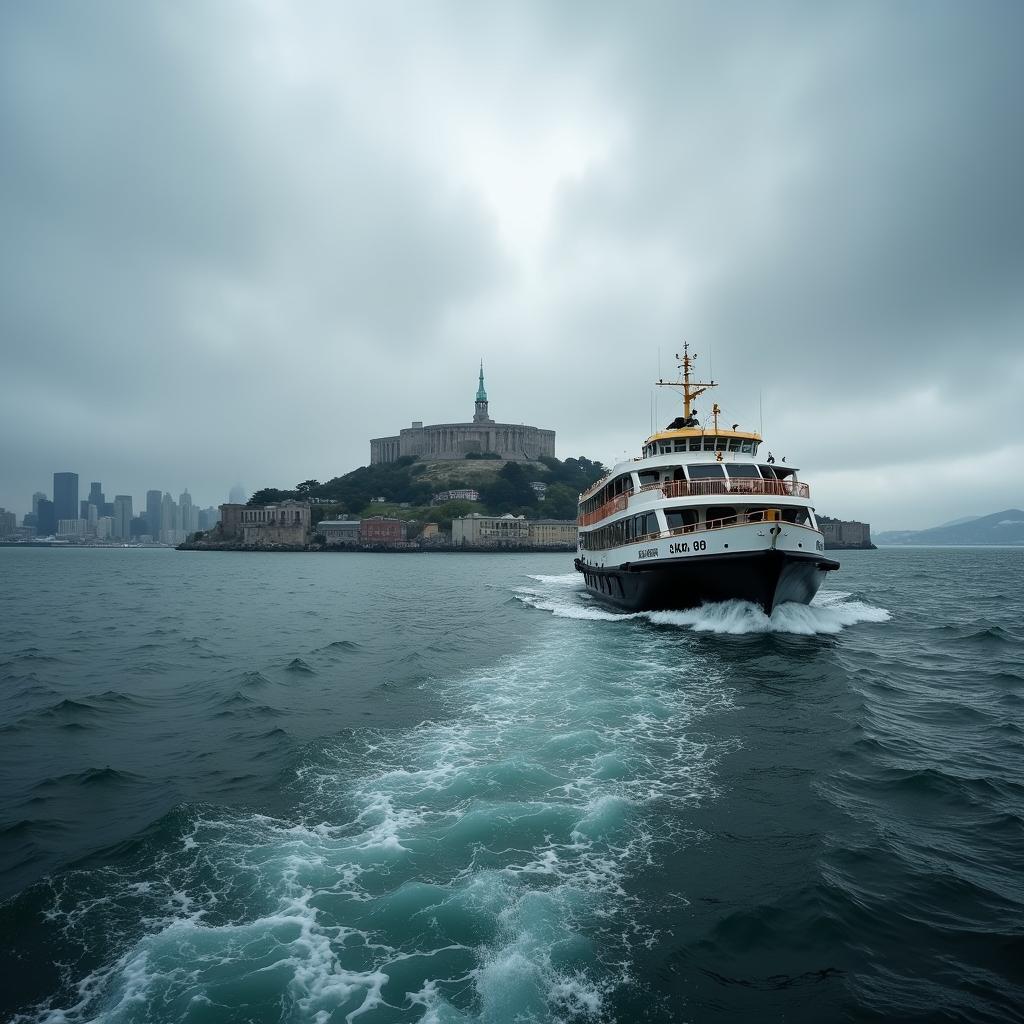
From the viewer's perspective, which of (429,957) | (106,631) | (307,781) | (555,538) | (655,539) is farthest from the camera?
(555,538)

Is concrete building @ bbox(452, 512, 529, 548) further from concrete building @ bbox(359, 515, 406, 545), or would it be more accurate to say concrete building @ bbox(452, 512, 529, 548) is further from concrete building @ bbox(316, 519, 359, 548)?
concrete building @ bbox(316, 519, 359, 548)

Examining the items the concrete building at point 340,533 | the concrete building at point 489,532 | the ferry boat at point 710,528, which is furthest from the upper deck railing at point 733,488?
the concrete building at point 340,533

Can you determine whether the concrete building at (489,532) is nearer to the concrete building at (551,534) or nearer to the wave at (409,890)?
the concrete building at (551,534)

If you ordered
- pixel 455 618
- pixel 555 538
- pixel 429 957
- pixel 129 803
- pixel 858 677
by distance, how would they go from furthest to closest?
1. pixel 555 538
2. pixel 455 618
3. pixel 858 677
4. pixel 129 803
5. pixel 429 957

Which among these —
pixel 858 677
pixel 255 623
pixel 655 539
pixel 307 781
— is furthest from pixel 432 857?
pixel 255 623

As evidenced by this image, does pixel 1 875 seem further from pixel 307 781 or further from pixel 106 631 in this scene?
pixel 106 631

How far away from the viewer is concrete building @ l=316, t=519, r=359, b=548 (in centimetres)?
19588

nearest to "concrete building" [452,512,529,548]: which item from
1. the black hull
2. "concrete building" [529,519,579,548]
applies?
"concrete building" [529,519,579,548]

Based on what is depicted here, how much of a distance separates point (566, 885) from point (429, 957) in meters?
1.97

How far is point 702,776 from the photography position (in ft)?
36.1

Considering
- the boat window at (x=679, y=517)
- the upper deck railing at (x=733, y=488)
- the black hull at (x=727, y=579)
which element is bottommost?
the black hull at (x=727, y=579)

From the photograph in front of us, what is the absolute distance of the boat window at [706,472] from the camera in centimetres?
2995

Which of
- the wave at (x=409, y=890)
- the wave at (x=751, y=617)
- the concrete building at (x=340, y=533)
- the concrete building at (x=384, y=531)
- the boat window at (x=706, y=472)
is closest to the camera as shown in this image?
the wave at (x=409, y=890)

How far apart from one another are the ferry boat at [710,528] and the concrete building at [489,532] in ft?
493
